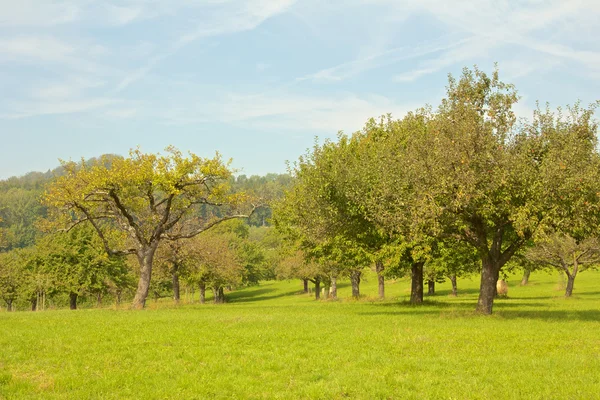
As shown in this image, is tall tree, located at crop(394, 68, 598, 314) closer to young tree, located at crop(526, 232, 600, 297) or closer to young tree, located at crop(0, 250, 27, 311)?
young tree, located at crop(526, 232, 600, 297)

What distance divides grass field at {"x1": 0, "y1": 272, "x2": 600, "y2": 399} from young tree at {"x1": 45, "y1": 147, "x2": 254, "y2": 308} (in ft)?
49.2

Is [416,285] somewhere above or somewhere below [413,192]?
below

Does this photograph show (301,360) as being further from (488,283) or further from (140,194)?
(140,194)

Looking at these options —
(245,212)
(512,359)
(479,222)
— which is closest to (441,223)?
(479,222)

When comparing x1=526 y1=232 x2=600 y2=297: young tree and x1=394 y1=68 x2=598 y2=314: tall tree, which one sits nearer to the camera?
x1=394 y1=68 x2=598 y2=314: tall tree

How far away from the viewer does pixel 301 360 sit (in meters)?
16.7

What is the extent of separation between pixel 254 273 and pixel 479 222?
274 feet

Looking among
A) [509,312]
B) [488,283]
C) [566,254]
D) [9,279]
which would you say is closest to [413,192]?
[488,283]

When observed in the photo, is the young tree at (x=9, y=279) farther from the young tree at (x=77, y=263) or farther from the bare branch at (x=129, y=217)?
the bare branch at (x=129, y=217)

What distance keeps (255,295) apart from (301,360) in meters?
101

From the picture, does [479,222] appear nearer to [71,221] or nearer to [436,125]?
[436,125]

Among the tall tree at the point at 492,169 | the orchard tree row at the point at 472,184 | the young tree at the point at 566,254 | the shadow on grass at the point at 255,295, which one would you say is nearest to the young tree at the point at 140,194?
the orchard tree row at the point at 472,184

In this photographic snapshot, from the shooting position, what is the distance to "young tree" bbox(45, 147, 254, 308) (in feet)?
129

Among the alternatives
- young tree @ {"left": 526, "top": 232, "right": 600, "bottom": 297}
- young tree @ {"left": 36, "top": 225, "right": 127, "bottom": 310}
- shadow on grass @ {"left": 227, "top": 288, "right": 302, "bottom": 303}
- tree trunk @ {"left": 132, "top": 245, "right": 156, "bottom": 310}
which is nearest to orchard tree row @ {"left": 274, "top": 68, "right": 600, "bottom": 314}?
tree trunk @ {"left": 132, "top": 245, "right": 156, "bottom": 310}
